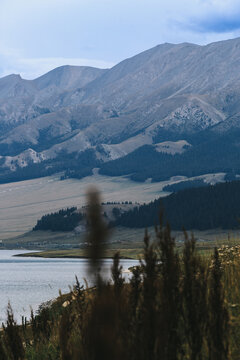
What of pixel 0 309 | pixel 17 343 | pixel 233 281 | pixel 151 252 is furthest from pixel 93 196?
pixel 0 309

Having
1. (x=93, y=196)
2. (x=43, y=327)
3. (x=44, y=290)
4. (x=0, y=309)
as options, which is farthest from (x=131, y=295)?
(x=44, y=290)

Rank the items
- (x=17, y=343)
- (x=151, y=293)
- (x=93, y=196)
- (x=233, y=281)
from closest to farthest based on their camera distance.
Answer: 1. (x=93, y=196)
2. (x=151, y=293)
3. (x=17, y=343)
4. (x=233, y=281)

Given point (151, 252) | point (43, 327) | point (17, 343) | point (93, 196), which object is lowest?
point (43, 327)

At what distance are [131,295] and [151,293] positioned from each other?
186 cm

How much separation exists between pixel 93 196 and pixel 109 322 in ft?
4.15

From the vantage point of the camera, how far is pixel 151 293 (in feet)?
34.5

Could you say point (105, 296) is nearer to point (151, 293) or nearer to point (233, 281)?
point (151, 293)

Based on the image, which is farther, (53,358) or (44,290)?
(44,290)

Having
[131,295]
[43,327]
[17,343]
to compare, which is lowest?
[43,327]

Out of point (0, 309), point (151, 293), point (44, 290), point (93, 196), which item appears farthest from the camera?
point (44, 290)

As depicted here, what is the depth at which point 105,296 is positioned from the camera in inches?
271

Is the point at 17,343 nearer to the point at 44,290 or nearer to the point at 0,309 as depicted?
the point at 0,309

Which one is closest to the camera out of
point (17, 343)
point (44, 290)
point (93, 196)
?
point (93, 196)

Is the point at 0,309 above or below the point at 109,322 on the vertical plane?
below
